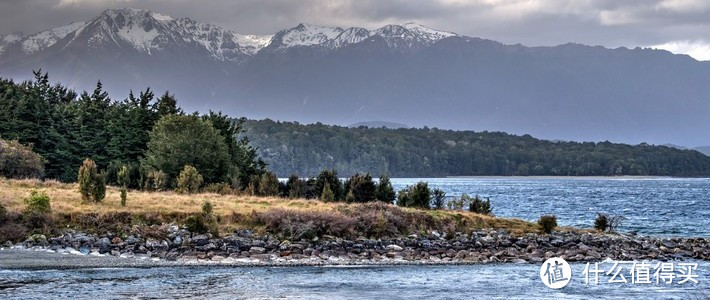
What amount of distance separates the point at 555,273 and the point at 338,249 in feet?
36.0

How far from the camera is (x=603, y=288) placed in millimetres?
37031

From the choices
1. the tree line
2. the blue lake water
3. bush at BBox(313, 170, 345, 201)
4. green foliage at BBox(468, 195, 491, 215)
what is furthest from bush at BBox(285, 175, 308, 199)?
the blue lake water

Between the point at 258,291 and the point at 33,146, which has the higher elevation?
the point at 33,146

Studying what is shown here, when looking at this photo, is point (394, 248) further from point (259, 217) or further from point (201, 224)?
point (201, 224)

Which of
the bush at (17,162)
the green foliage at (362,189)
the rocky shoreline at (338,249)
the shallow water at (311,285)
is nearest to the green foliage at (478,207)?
the green foliage at (362,189)

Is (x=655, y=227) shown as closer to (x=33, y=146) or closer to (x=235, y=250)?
(x=235, y=250)

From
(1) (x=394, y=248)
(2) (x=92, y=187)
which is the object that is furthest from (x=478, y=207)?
(2) (x=92, y=187)

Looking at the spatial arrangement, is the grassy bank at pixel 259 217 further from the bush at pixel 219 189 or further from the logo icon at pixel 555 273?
the bush at pixel 219 189

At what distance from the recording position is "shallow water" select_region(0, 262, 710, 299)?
3422cm

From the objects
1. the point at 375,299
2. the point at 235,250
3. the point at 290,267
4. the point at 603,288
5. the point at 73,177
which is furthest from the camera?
the point at 73,177

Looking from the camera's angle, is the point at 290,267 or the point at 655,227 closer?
the point at 290,267

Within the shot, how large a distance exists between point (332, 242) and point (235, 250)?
17.6ft

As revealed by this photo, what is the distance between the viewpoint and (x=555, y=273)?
41.6 metres

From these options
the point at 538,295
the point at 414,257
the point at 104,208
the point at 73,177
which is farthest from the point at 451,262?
the point at 73,177
